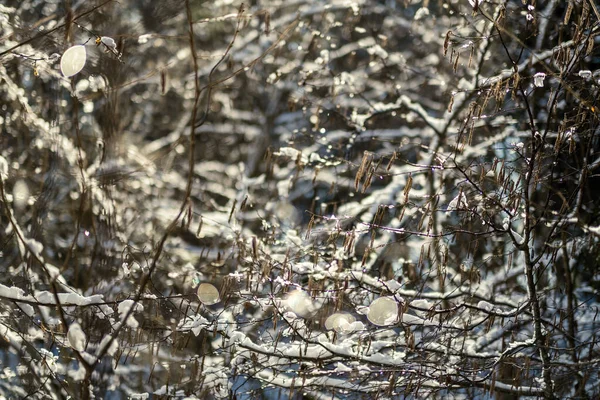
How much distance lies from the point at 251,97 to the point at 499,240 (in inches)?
171

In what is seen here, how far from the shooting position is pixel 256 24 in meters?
7.73

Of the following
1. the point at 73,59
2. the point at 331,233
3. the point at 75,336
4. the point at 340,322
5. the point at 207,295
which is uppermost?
the point at 73,59

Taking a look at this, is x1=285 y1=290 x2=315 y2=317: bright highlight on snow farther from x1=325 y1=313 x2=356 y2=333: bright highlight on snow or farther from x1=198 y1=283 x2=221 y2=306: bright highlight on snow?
x1=198 y1=283 x2=221 y2=306: bright highlight on snow

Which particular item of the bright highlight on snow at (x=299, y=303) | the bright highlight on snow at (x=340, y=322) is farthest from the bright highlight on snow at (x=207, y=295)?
the bright highlight on snow at (x=340, y=322)

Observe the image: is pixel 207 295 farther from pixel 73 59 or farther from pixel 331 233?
pixel 73 59

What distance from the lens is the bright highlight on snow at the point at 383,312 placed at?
9.83 feet

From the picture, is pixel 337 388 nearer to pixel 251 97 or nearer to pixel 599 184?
pixel 599 184

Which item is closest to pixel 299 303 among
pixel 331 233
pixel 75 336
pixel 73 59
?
pixel 331 233

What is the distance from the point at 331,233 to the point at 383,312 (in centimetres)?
46

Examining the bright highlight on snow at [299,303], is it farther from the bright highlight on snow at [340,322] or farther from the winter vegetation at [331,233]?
the bright highlight on snow at [340,322]

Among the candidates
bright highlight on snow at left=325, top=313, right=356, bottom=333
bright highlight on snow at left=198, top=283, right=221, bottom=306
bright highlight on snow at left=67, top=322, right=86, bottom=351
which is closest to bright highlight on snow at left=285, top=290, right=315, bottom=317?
bright highlight on snow at left=325, top=313, right=356, bottom=333

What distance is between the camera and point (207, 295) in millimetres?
3111

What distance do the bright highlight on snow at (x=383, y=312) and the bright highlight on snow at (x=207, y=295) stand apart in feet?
2.49

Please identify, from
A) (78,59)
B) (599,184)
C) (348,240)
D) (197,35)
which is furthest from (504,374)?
(197,35)
